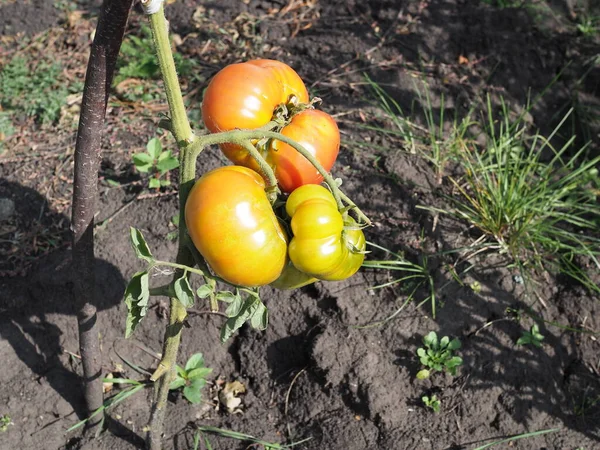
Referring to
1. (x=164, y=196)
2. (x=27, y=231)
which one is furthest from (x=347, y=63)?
(x=27, y=231)

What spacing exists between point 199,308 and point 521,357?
1337 mm

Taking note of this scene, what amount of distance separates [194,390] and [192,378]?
0.07m

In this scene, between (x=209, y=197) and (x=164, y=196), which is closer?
(x=209, y=197)

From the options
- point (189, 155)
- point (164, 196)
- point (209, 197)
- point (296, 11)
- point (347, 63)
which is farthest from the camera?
point (296, 11)

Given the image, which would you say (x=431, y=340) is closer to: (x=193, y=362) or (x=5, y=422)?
(x=193, y=362)

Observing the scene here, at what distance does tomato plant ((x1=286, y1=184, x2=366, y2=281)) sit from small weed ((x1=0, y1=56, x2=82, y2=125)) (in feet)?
7.18

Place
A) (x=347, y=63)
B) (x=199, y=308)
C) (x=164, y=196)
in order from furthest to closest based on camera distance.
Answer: (x=347, y=63) < (x=164, y=196) < (x=199, y=308)

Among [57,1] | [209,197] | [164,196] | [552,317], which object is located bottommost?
[552,317]

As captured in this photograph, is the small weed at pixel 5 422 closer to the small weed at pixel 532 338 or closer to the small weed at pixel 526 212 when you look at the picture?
the small weed at pixel 526 212

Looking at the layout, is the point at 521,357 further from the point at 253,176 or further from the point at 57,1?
the point at 57,1

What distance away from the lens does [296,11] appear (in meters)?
3.76

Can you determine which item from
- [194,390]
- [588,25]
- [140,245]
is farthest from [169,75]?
[588,25]

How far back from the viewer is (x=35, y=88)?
3.34 metres

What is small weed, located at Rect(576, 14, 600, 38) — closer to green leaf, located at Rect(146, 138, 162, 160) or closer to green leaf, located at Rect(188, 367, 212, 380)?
green leaf, located at Rect(146, 138, 162, 160)
